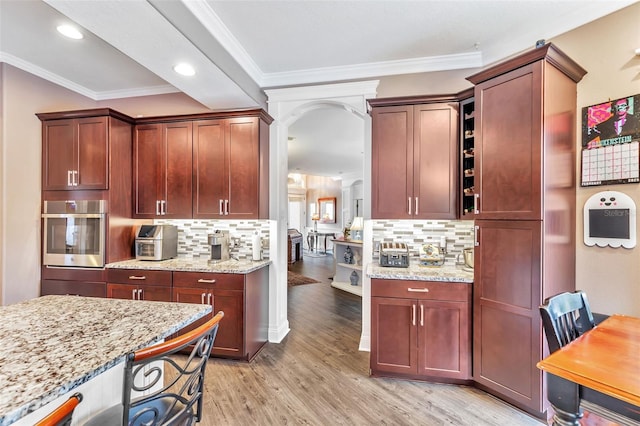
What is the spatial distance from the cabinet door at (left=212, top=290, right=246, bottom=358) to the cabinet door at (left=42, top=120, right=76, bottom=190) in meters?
2.02

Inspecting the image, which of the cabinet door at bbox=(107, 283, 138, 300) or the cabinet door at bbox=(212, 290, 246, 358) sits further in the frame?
the cabinet door at bbox=(107, 283, 138, 300)

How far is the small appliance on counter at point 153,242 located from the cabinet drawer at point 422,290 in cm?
227

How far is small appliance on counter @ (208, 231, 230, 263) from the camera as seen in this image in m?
3.21

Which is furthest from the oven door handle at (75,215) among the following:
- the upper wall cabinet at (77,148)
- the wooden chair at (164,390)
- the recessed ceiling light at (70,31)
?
the wooden chair at (164,390)

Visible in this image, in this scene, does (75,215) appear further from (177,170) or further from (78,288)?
(177,170)

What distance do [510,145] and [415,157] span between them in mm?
798

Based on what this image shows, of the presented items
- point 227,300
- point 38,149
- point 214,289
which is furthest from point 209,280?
point 38,149

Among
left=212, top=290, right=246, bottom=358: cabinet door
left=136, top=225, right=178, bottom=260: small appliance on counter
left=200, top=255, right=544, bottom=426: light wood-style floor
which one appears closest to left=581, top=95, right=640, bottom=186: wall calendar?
left=200, top=255, right=544, bottom=426: light wood-style floor

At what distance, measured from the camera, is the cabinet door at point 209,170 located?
3.21m

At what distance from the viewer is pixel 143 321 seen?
4.47ft

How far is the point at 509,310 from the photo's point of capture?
219 centimetres

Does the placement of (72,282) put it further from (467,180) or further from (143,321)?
(467,180)

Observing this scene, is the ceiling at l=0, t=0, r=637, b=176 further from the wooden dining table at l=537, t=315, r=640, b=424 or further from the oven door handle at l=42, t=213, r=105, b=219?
the wooden dining table at l=537, t=315, r=640, b=424

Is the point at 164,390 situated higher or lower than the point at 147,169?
lower
